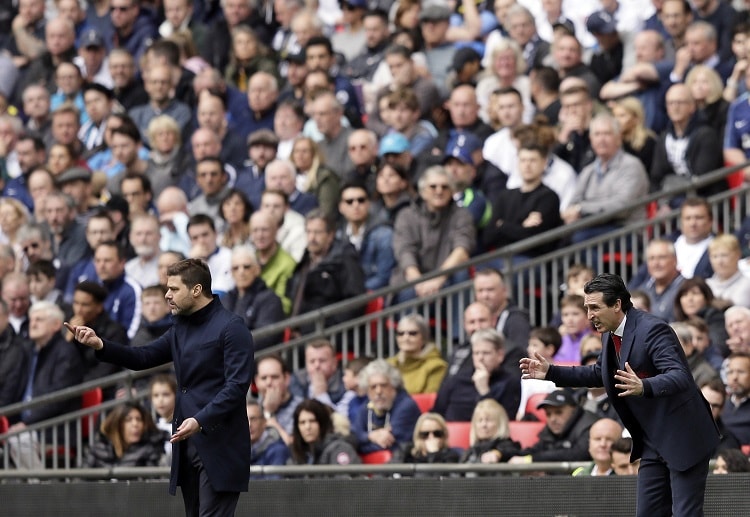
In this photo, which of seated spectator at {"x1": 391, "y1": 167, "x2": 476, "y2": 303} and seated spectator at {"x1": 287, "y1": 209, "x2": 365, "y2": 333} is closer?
seated spectator at {"x1": 391, "y1": 167, "x2": 476, "y2": 303}

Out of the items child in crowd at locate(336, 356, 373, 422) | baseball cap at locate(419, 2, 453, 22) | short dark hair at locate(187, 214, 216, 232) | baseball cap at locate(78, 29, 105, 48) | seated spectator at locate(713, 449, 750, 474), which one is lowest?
seated spectator at locate(713, 449, 750, 474)

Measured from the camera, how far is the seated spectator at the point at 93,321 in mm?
16203

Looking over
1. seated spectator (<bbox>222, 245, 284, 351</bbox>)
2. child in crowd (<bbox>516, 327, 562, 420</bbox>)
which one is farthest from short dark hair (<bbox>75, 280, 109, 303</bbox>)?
child in crowd (<bbox>516, 327, 562, 420</bbox>)

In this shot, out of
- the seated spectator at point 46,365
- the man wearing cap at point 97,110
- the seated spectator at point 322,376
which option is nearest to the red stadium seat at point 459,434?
the seated spectator at point 322,376

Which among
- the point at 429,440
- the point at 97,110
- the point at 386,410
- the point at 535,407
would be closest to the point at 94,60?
the point at 97,110

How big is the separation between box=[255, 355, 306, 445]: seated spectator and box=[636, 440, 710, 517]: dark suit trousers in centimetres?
508

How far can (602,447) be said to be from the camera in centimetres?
1283

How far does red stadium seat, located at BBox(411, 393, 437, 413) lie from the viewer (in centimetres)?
1513

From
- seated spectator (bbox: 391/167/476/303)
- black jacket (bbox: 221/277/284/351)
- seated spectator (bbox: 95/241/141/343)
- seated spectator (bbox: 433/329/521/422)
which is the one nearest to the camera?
seated spectator (bbox: 433/329/521/422)

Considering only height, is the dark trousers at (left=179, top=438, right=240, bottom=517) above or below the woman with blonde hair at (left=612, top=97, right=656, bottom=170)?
below

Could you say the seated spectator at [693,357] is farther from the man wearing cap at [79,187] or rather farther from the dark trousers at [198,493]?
the man wearing cap at [79,187]

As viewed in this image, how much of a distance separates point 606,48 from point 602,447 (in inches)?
258

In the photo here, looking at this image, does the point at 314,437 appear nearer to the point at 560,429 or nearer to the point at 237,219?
the point at 560,429

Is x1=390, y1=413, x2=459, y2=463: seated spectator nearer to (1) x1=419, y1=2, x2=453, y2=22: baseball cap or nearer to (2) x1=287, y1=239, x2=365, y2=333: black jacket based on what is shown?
(2) x1=287, y1=239, x2=365, y2=333: black jacket
